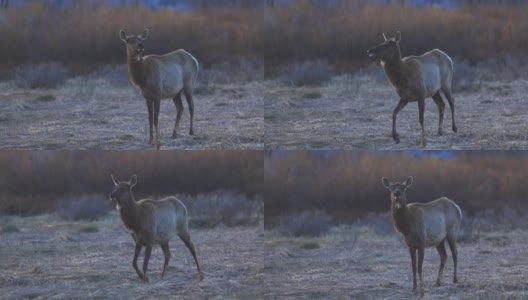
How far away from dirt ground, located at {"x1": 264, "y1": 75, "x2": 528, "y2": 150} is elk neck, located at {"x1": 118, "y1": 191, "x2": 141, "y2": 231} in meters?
4.42

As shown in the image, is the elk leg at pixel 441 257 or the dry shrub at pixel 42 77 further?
the dry shrub at pixel 42 77

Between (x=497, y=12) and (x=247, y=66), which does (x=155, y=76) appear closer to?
(x=247, y=66)

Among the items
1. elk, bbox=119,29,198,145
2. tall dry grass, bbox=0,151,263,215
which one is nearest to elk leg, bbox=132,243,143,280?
elk, bbox=119,29,198,145

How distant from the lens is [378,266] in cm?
1909

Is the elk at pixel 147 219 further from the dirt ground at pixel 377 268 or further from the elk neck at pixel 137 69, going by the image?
the dirt ground at pixel 377 268

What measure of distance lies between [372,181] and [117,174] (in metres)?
5.09

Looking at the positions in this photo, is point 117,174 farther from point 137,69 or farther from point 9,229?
point 137,69

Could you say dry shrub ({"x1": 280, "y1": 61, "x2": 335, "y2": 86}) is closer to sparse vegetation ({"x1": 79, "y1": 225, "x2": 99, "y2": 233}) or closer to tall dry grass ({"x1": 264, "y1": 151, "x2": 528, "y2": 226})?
tall dry grass ({"x1": 264, "y1": 151, "x2": 528, "y2": 226})

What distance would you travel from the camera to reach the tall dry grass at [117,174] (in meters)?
23.3

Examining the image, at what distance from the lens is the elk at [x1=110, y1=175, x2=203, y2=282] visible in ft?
52.0

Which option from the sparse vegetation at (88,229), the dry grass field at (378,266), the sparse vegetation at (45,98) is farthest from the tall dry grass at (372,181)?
the sparse vegetation at (45,98)

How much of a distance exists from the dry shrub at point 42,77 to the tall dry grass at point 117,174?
153 cm

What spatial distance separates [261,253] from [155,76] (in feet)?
14.2

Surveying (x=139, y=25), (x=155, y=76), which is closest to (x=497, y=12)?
(x=139, y=25)
